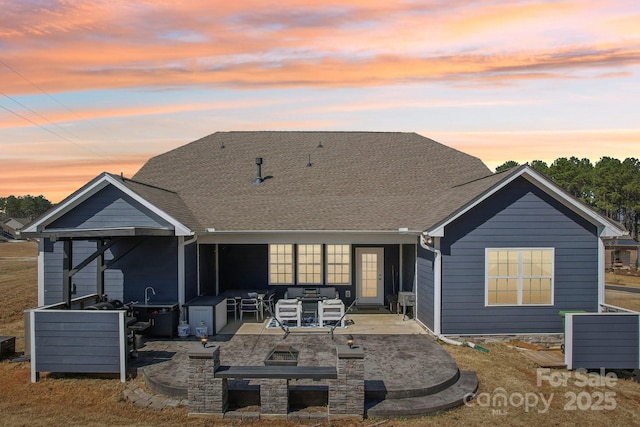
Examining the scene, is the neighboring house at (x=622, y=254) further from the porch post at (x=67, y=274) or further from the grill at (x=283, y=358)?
the porch post at (x=67, y=274)

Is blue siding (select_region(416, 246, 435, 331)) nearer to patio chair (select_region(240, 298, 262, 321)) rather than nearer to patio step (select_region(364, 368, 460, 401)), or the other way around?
patio step (select_region(364, 368, 460, 401))

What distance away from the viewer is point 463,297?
1348 centimetres

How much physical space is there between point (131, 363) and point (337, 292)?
8.05 metres

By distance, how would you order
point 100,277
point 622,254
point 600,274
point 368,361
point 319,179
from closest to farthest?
point 368,361
point 100,277
point 600,274
point 319,179
point 622,254

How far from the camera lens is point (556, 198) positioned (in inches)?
535

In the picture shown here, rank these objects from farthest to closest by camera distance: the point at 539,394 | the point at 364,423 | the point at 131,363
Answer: the point at 131,363 → the point at 539,394 → the point at 364,423

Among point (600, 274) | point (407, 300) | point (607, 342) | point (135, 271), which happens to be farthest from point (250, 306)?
point (600, 274)

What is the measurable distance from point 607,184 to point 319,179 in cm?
5271

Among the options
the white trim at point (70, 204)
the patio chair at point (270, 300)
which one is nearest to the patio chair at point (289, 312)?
the patio chair at point (270, 300)

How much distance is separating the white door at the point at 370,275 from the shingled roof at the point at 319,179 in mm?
1747

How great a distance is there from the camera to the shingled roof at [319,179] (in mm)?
16094

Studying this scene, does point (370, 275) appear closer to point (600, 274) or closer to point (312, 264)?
point (312, 264)

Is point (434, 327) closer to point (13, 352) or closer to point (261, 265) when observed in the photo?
point (261, 265)

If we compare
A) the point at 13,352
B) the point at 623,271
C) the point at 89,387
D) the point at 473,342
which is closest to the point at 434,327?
the point at 473,342
